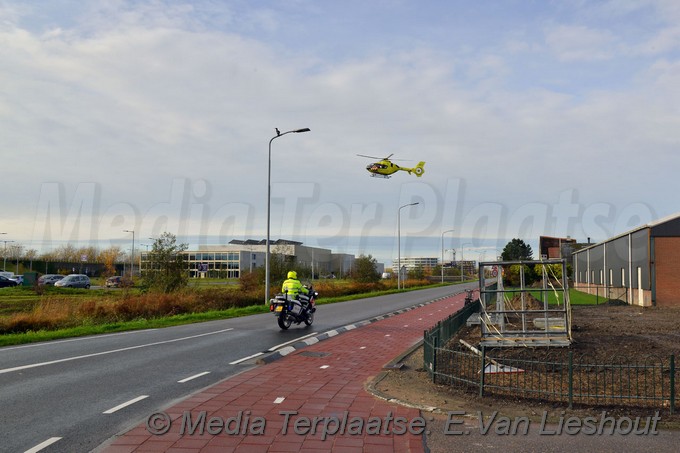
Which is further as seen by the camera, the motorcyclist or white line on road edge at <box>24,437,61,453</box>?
the motorcyclist

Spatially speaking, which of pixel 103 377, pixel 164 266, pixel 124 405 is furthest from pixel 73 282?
pixel 124 405

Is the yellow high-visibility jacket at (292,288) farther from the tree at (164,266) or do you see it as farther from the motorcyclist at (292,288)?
the tree at (164,266)

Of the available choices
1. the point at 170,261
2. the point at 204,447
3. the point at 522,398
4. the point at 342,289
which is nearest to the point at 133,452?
the point at 204,447

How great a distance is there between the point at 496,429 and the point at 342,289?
43295mm

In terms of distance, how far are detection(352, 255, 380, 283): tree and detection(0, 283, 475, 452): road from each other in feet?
139

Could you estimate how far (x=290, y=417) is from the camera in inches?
289

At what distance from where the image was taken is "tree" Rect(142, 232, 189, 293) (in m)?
32.3

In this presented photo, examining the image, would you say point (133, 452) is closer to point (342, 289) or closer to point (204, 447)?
point (204, 447)

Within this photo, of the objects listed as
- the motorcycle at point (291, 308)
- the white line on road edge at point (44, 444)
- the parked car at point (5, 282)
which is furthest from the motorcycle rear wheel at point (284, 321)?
the parked car at point (5, 282)

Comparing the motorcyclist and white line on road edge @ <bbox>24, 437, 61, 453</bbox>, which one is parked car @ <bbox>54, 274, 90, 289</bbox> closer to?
the motorcyclist

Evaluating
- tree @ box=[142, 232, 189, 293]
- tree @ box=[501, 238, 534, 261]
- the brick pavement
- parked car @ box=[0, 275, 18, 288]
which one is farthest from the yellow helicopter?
tree @ box=[501, 238, 534, 261]

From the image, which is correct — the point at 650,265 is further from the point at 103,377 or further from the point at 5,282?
the point at 5,282

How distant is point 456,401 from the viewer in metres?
8.33

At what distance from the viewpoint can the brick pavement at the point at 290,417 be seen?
20.4ft
